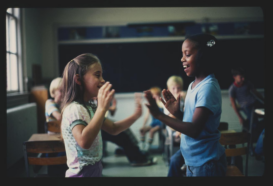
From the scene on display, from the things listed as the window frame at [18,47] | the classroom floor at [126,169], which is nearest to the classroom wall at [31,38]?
the window frame at [18,47]

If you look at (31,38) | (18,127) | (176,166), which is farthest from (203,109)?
(31,38)

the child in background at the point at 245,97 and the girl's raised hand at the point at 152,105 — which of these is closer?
the girl's raised hand at the point at 152,105

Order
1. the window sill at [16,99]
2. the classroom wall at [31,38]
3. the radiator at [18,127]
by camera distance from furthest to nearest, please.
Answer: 1. the classroom wall at [31,38]
2. the window sill at [16,99]
3. the radiator at [18,127]

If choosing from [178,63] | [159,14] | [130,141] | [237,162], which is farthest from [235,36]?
[237,162]

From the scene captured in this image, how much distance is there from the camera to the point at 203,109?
2.94 ft

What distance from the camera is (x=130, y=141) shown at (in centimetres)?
325

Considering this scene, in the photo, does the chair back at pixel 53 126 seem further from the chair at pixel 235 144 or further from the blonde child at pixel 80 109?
the chair at pixel 235 144

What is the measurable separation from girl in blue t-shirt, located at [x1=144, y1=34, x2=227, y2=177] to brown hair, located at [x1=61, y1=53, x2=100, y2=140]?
439 mm

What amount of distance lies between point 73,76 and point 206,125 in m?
0.64

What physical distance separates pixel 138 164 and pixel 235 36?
3662 millimetres

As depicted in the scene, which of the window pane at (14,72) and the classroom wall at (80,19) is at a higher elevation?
the classroom wall at (80,19)

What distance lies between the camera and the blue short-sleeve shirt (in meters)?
0.92

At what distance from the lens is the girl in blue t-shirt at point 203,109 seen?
905 millimetres

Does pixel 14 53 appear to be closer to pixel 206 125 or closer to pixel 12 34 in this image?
pixel 12 34
